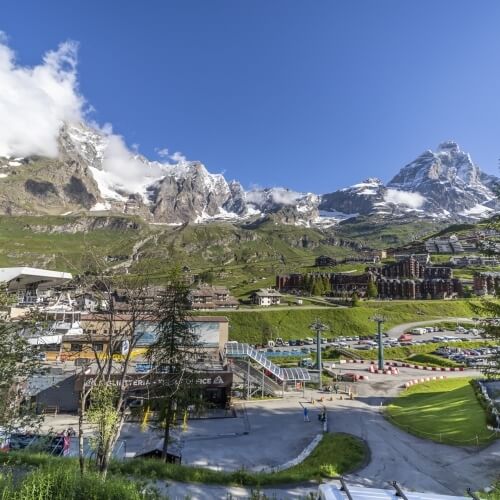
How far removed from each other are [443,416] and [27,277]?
38828 millimetres

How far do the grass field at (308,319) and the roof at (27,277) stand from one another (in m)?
58.7

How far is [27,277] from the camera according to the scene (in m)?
29.9

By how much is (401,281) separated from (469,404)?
107 m

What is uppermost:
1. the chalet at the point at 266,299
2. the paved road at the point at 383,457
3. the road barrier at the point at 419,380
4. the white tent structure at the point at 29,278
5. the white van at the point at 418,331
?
the chalet at the point at 266,299

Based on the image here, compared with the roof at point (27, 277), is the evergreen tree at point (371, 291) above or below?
above

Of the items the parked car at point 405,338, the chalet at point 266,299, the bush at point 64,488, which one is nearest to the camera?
the bush at point 64,488

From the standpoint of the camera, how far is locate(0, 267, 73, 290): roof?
94.6ft

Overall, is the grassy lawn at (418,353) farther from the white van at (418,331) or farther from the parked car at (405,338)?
the white van at (418,331)

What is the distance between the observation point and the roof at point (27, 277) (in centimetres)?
2884

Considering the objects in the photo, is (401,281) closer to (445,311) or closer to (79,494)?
(445,311)

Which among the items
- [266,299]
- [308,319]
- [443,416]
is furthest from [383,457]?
[266,299]

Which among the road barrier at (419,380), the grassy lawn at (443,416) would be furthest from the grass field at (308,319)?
the grassy lawn at (443,416)

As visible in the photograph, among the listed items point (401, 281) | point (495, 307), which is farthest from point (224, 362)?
point (401, 281)

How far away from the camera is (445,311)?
4368 inches
